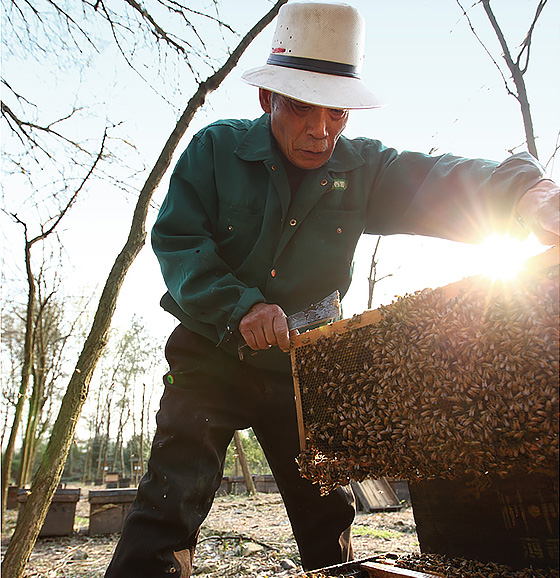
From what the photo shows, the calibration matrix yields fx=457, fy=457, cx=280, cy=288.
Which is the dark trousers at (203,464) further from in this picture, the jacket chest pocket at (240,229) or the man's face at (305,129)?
the man's face at (305,129)

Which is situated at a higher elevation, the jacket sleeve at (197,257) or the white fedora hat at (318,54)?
the white fedora hat at (318,54)

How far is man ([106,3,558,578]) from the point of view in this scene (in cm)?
210

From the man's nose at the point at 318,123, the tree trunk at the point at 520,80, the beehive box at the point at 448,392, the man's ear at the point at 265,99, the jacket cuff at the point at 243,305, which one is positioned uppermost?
the tree trunk at the point at 520,80

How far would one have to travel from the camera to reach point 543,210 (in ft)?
5.81

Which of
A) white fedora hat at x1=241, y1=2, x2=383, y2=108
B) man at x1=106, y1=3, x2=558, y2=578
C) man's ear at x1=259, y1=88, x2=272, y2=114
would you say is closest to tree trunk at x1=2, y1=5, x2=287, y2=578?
man at x1=106, y1=3, x2=558, y2=578

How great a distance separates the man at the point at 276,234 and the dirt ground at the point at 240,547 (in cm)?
245

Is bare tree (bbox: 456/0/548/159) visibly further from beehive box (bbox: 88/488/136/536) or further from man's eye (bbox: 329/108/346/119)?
beehive box (bbox: 88/488/136/536)

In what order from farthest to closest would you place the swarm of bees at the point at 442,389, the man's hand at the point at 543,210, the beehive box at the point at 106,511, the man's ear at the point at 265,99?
the beehive box at the point at 106,511
the man's ear at the point at 265,99
the man's hand at the point at 543,210
the swarm of bees at the point at 442,389

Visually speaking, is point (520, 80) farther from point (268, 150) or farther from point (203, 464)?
point (203, 464)

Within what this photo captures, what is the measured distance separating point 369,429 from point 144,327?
29689mm

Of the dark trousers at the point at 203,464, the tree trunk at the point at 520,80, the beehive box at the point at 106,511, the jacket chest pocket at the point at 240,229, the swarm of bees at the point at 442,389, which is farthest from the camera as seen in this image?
the beehive box at the point at 106,511

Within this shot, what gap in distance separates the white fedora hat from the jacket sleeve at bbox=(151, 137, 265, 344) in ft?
1.99

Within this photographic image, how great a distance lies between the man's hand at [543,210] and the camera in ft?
5.58

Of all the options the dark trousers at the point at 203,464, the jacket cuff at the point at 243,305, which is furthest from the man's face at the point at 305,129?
the dark trousers at the point at 203,464
